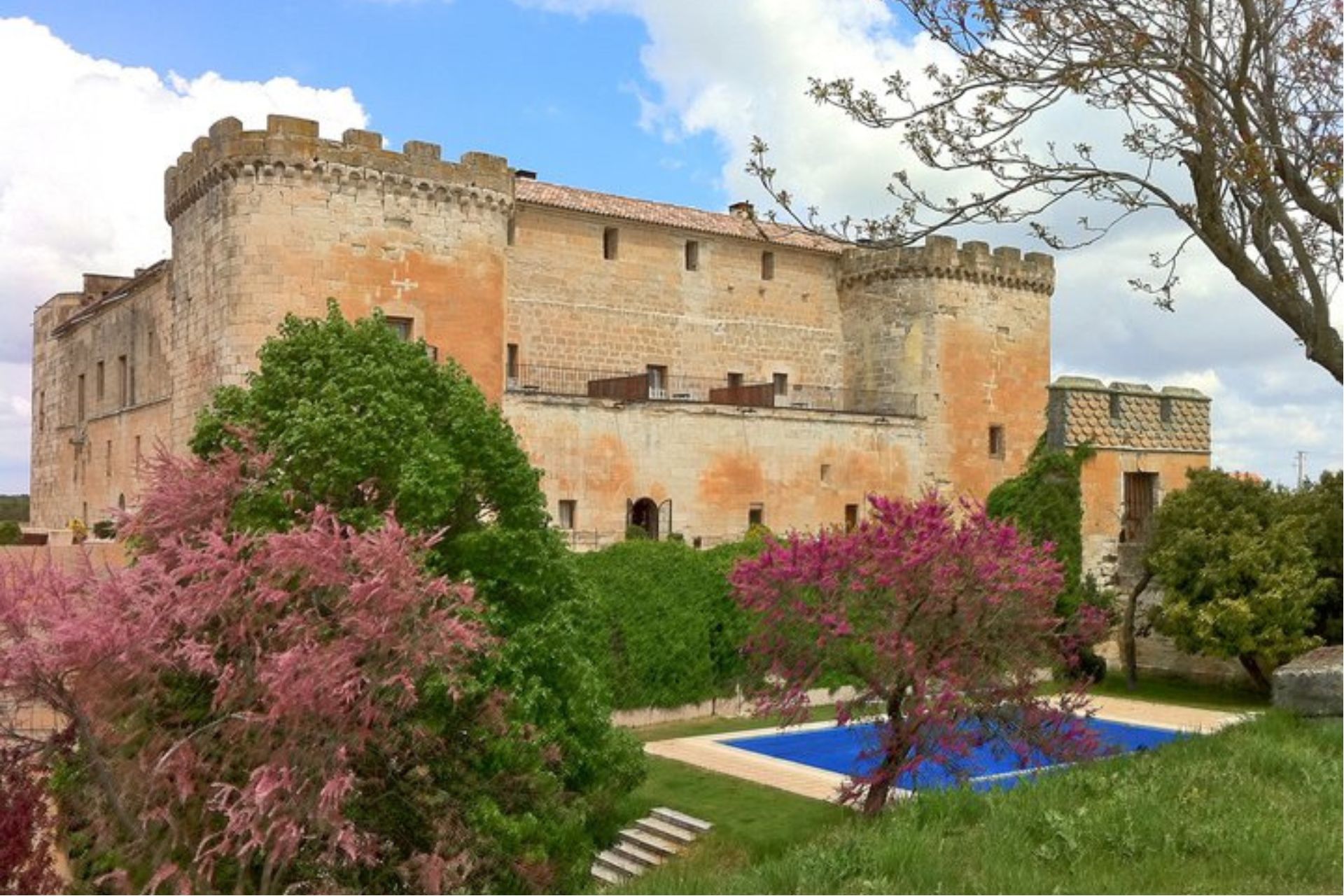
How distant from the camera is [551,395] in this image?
29.5 meters

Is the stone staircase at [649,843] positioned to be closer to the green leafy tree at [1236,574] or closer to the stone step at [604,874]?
the stone step at [604,874]

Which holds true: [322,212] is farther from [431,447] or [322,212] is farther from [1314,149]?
[1314,149]

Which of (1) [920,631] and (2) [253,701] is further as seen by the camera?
(1) [920,631]

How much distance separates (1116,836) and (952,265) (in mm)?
31817

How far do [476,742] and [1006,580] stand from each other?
266 inches

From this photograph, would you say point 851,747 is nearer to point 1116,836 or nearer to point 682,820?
point 682,820

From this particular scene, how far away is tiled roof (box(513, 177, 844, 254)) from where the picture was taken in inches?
1289

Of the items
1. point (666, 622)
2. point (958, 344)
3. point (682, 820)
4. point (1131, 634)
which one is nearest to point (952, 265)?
point (958, 344)

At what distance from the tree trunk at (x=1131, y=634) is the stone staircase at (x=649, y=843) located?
16.0 metres

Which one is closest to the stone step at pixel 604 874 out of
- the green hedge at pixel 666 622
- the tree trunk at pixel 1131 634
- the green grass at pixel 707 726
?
the green grass at pixel 707 726

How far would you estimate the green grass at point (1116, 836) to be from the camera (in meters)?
6.28

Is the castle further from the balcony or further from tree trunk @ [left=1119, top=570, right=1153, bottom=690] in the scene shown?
tree trunk @ [left=1119, top=570, right=1153, bottom=690]

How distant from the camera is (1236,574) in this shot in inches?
1027

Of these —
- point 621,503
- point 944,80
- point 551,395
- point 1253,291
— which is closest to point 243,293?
point 551,395
